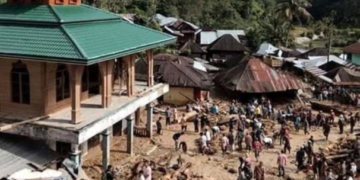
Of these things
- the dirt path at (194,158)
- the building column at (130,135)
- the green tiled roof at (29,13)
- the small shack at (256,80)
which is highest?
the green tiled roof at (29,13)

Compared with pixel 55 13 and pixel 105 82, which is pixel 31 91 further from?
pixel 55 13

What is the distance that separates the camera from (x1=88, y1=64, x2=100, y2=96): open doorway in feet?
85.0

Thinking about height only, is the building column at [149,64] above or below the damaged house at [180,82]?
above

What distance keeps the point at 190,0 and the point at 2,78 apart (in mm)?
82912

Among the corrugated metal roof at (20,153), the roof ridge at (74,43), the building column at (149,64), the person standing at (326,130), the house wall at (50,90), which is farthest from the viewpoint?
the person standing at (326,130)

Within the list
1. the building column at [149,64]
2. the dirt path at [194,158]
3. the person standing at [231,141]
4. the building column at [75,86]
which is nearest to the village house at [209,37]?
the dirt path at [194,158]

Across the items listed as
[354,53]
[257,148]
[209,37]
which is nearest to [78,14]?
[257,148]

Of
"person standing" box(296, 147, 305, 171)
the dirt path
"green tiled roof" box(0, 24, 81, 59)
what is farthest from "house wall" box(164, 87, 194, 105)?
"green tiled roof" box(0, 24, 81, 59)

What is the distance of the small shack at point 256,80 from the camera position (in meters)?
42.0

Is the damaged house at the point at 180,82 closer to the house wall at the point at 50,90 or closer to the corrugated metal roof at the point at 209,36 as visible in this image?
the house wall at the point at 50,90

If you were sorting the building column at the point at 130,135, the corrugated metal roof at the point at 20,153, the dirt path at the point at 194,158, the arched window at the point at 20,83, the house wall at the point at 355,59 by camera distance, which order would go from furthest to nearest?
the house wall at the point at 355,59, the building column at the point at 130,135, the dirt path at the point at 194,158, the arched window at the point at 20,83, the corrugated metal roof at the point at 20,153

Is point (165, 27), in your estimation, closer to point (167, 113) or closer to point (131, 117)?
point (167, 113)

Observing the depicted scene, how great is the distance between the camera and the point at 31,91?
841 inches

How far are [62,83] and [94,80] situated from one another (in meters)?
4.01
